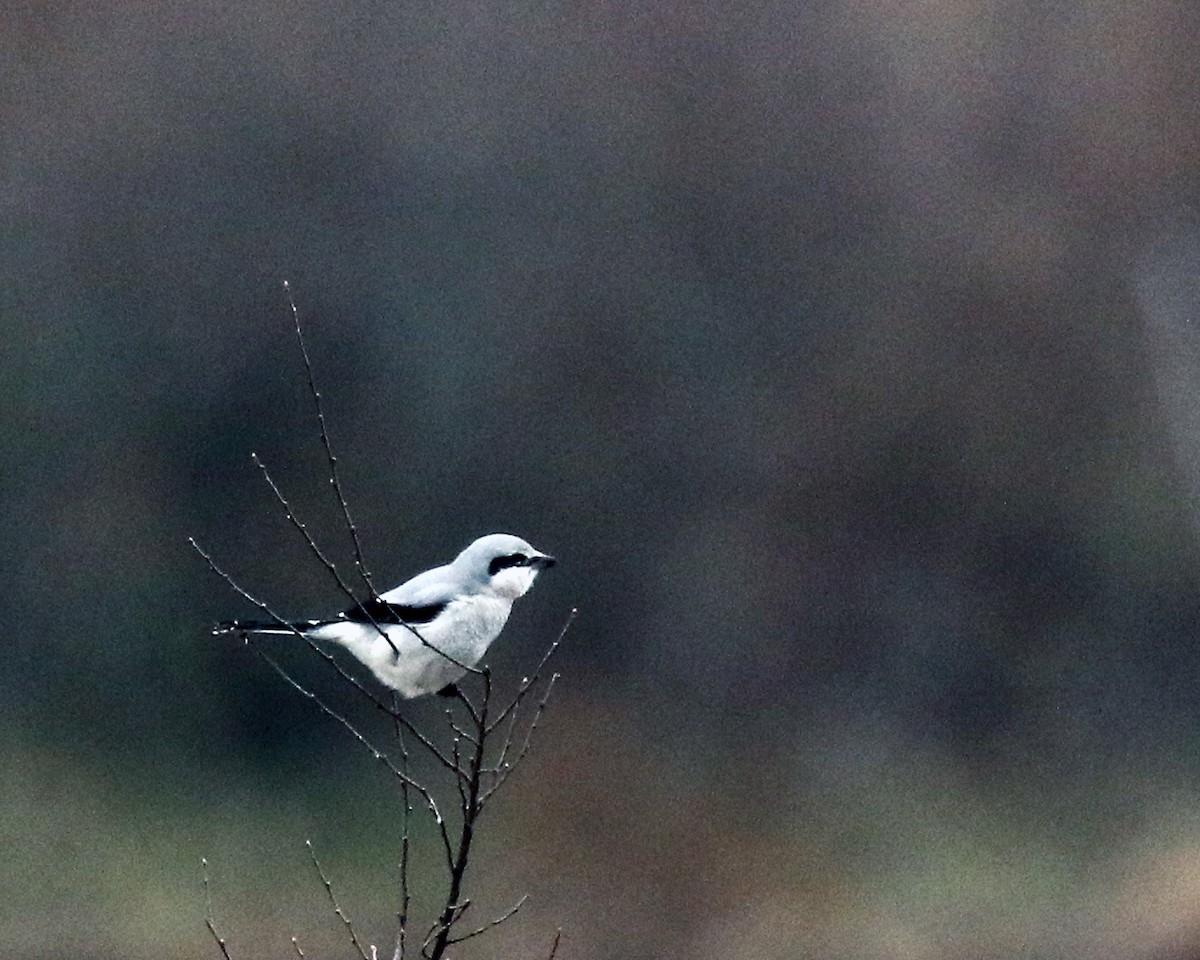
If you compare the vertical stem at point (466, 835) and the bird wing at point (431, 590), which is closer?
the vertical stem at point (466, 835)

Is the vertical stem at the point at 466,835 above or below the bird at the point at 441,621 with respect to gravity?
below

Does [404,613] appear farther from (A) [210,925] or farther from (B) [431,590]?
(A) [210,925]

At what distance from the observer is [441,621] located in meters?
2.23

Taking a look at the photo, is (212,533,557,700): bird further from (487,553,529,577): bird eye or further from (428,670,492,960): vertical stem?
(428,670,492,960): vertical stem

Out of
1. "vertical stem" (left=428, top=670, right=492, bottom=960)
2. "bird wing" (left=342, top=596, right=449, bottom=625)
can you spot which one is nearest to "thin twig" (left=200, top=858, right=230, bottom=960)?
"vertical stem" (left=428, top=670, right=492, bottom=960)

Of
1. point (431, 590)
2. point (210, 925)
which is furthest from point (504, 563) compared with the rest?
point (210, 925)

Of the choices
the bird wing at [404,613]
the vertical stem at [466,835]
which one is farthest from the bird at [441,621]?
the vertical stem at [466,835]

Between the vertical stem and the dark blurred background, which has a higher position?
the dark blurred background

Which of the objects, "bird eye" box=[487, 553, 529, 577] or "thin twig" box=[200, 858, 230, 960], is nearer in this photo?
"thin twig" box=[200, 858, 230, 960]

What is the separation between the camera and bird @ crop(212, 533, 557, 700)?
2.23 m

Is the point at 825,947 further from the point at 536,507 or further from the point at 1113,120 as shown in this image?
the point at 1113,120

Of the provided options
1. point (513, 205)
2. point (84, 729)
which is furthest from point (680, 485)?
point (84, 729)

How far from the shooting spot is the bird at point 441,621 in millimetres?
2229

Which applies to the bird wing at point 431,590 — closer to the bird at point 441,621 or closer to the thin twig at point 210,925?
the bird at point 441,621
